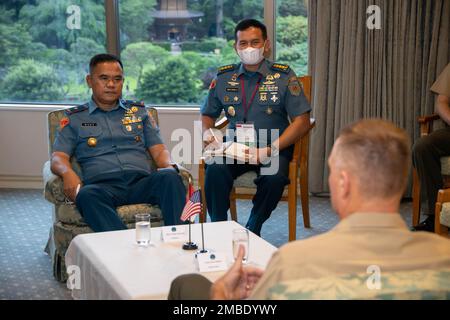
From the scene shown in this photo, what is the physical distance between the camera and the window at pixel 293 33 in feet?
18.4

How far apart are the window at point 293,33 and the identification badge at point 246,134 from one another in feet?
4.81

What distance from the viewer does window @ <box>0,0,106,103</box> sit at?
5.85 meters

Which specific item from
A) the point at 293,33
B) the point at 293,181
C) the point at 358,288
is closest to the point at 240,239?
the point at 358,288

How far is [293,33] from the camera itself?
221 inches

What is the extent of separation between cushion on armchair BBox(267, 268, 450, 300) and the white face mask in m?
2.77

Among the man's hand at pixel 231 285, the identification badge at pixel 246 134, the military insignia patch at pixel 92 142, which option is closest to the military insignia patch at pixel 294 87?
the identification badge at pixel 246 134

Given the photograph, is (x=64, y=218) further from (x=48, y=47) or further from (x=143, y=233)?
(x=48, y=47)

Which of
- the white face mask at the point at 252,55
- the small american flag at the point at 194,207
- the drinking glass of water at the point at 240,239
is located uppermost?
the white face mask at the point at 252,55

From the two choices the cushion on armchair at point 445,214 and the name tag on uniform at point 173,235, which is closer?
the name tag on uniform at point 173,235

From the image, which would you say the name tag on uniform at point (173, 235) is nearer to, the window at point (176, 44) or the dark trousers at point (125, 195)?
the dark trousers at point (125, 195)

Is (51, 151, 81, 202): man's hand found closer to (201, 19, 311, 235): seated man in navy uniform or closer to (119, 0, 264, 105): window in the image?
(201, 19, 311, 235): seated man in navy uniform
